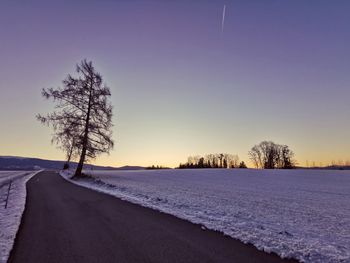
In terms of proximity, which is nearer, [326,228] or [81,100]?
[326,228]

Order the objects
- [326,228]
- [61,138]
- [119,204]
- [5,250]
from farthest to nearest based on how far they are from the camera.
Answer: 1. [61,138]
2. [119,204]
3. [326,228]
4. [5,250]

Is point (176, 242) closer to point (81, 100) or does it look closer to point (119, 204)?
point (119, 204)

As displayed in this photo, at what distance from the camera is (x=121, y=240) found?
8.18m

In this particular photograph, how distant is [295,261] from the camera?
6.77 m

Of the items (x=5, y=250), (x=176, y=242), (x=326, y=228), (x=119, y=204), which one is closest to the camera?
(x=5, y=250)

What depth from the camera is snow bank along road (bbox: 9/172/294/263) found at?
22.4ft

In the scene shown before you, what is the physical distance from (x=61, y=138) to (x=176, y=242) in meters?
29.2

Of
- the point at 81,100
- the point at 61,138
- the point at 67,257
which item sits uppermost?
the point at 81,100

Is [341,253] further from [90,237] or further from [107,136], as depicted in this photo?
[107,136]

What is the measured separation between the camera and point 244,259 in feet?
22.0

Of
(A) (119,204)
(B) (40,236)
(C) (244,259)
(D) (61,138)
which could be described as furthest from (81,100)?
(C) (244,259)

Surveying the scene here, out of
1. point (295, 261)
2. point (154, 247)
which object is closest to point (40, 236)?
point (154, 247)

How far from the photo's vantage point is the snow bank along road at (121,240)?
6832 millimetres

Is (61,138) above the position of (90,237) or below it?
above
